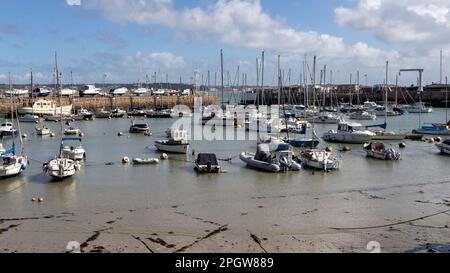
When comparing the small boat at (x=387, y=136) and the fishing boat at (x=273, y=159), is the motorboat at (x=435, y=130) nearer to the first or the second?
the small boat at (x=387, y=136)

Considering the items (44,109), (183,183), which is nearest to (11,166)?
(183,183)

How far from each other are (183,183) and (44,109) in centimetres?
6440

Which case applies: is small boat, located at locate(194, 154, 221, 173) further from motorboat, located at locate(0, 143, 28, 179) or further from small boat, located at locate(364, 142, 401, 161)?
small boat, located at locate(364, 142, 401, 161)

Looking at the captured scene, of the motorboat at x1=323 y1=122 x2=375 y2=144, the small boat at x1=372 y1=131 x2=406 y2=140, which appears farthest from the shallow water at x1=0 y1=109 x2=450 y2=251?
the small boat at x1=372 y1=131 x2=406 y2=140

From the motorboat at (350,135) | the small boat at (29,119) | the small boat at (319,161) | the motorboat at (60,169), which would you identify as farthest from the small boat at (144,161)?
the small boat at (29,119)

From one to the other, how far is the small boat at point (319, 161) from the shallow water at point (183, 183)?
76cm

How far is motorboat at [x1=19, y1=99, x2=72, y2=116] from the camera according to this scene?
262ft

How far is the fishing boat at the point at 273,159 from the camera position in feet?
93.3

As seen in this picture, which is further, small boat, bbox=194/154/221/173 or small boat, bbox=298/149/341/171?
small boat, bbox=298/149/341/171

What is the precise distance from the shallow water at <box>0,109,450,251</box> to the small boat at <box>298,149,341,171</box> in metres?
0.76

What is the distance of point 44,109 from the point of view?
82.6m

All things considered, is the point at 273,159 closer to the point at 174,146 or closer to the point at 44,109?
the point at 174,146
